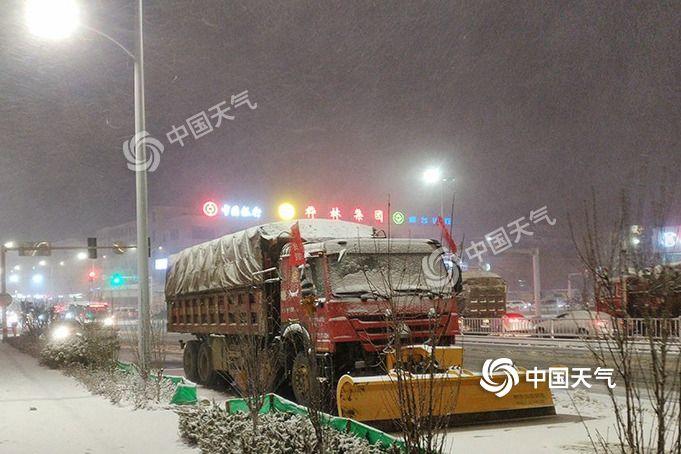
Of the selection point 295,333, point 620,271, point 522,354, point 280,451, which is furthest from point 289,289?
point 522,354

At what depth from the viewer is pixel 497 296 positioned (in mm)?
40062

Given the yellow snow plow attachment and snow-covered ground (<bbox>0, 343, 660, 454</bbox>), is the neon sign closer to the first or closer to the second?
snow-covered ground (<bbox>0, 343, 660, 454</bbox>)

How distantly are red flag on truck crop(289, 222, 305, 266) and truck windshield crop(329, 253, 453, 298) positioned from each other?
1.85 ft

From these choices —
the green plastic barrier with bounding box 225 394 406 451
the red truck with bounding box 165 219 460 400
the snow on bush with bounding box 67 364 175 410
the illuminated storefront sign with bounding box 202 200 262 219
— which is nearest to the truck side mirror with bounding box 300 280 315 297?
the red truck with bounding box 165 219 460 400

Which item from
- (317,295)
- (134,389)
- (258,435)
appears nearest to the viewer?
(258,435)

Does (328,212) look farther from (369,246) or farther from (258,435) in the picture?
(258,435)

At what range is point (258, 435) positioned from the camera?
7.69 meters

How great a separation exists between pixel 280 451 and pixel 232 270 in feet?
23.0

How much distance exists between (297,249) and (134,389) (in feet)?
14.3

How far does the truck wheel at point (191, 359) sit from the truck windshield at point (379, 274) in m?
7.30

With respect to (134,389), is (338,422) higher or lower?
higher

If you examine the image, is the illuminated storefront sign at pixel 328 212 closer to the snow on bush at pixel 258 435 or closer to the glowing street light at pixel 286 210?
the glowing street light at pixel 286 210

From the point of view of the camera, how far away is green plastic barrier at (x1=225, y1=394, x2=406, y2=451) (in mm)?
7102

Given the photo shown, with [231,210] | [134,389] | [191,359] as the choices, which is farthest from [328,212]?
A: [134,389]
